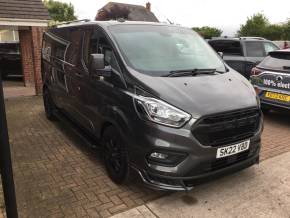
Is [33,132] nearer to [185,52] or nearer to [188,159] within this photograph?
[185,52]

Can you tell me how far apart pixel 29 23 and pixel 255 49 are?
275 inches

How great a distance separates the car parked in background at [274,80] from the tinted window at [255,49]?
10.7ft

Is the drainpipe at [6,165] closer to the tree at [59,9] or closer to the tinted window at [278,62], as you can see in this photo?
the tinted window at [278,62]

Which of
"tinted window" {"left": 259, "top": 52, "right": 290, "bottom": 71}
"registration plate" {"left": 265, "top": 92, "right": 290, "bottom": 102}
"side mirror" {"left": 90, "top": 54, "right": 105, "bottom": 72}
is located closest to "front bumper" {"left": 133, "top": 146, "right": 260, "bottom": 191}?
"side mirror" {"left": 90, "top": 54, "right": 105, "bottom": 72}

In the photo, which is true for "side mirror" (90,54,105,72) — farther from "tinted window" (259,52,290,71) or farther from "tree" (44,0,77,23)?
"tree" (44,0,77,23)

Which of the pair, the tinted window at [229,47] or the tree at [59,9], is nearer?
the tinted window at [229,47]

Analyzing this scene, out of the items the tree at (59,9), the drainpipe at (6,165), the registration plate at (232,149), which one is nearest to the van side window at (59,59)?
the registration plate at (232,149)

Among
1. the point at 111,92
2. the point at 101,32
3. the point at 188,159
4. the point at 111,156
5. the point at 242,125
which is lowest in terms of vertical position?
the point at 111,156

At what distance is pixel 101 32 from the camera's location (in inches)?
171

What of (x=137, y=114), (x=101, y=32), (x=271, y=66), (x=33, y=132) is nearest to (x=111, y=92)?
(x=137, y=114)

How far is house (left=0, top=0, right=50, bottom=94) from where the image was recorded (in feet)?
30.7

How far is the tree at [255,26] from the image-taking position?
1267 inches

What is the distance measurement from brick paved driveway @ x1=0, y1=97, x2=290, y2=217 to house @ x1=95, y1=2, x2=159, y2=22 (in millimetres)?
28984

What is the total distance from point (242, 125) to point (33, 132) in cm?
415
